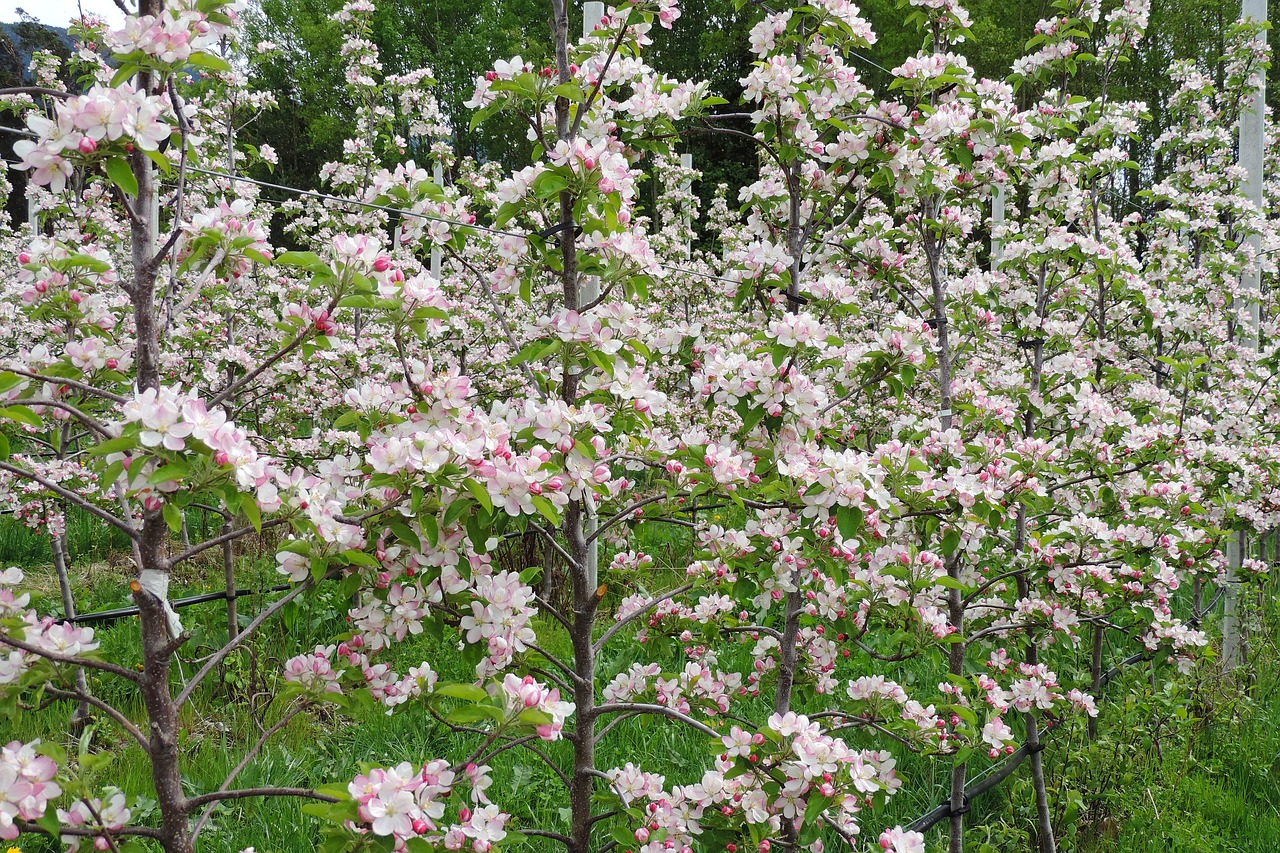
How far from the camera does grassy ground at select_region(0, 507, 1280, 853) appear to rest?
289 centimetres

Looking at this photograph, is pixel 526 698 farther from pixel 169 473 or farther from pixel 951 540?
pixel 951 540

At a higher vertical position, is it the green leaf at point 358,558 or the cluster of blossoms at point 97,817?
the green leaf at point 358,558

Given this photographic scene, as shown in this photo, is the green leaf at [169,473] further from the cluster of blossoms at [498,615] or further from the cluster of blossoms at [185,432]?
the cluster of blossoms at [498,615]

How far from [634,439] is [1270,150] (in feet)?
22.2

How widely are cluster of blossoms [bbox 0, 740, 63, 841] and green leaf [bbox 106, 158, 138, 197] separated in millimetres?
808

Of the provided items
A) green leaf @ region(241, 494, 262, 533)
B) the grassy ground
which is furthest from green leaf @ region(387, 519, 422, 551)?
the grassy ground

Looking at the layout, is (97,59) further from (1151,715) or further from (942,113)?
(1151,715)

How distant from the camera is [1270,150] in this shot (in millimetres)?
6293

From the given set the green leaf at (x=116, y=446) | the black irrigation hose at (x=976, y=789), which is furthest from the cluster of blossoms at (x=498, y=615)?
the black irrigation hose at (x=976, y=789)

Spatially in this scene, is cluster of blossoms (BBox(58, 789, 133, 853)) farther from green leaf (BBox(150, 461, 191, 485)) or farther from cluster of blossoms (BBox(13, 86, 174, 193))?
cluster of blossoms (BBox(13, 86, 174, 193))

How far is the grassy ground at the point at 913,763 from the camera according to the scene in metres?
2.89

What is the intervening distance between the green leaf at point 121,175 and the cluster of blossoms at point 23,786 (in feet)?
2.65

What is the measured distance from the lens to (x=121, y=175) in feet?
3.97

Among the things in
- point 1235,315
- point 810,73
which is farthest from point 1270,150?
point 810,73
